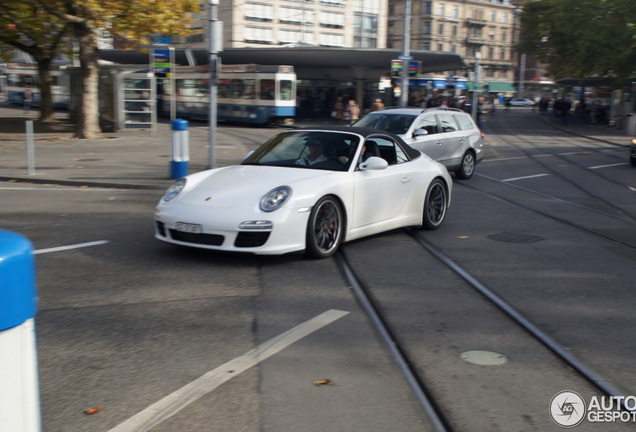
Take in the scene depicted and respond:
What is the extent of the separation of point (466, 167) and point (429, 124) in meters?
1.76

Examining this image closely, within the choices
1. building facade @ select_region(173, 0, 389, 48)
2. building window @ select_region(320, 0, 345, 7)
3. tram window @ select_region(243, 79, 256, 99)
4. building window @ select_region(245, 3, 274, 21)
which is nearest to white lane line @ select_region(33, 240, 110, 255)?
tram window @ select_region(243, 79, 256, 99)

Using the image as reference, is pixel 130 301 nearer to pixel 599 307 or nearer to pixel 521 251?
pixel 599 307

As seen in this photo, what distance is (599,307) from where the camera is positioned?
562cm

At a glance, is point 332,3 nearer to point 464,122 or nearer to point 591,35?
point 591,35

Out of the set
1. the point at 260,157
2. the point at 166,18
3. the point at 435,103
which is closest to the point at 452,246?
the point at 260,157

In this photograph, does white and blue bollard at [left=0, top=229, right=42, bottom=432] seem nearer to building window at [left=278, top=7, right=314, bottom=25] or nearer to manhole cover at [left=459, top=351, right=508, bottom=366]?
manhole cover at [left=459, top=351, right=508, bottom=366]

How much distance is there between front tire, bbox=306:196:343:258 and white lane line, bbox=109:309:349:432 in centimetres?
178

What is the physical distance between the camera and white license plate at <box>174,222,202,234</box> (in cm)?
668

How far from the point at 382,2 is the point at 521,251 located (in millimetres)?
75294

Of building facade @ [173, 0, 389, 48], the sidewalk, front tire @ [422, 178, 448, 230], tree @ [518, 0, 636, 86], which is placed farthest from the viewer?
building facade @ [173, 0, 389, 48]

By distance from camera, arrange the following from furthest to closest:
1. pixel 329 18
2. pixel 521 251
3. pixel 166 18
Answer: pixel 329 18
pixel 166 18
pixel 521 251

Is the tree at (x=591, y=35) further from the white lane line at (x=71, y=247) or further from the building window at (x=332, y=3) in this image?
the white lane line at (x=71, y=247)

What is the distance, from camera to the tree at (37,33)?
25484 millimetres

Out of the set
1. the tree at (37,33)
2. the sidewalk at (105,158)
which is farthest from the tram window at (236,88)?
the sidewalk at (105,158)
